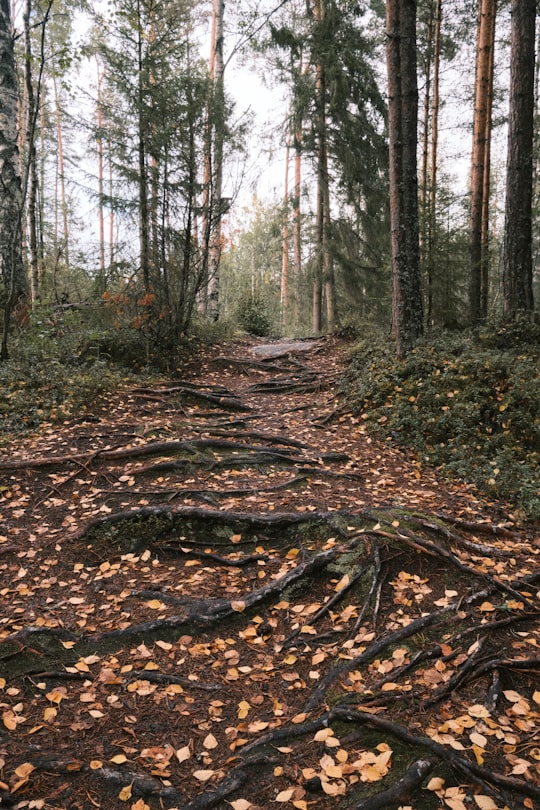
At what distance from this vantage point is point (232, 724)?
2734 mm

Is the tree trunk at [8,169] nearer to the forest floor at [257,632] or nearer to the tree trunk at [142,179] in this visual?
the tree trunk at [142,179]

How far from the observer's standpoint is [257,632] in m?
3.42

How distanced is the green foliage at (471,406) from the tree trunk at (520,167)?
95 centimetres

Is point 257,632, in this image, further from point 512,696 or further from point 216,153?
point 216,153

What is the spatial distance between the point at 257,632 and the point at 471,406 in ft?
13.5

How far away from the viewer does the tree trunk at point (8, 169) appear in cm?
915

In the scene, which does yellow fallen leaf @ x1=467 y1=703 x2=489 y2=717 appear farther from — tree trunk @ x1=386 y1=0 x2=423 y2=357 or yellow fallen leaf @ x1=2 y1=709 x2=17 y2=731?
tree trunk @ x1=386 y1=0 x2=423 y2=357

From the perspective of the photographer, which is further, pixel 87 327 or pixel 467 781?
pixel 87 327

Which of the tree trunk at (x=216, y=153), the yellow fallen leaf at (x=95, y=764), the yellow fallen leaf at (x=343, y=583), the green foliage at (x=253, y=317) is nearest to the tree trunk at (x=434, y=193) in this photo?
the tree trunk at (x=216, y=153)

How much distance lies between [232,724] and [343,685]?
67cm

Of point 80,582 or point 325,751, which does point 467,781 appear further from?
point 80,582

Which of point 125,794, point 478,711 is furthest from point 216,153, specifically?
point 125,794

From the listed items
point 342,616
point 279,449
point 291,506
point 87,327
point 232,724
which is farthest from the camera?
point 87,327

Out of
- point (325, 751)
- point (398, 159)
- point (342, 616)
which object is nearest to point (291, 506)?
point (342, 616)
